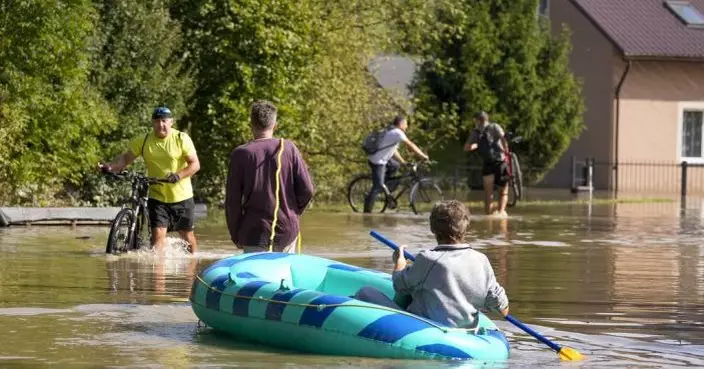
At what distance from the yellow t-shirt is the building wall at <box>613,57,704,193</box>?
28967 mm

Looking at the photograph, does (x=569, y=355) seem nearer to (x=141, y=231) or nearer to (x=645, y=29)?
(x=141, y=231)

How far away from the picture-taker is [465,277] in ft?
33.7

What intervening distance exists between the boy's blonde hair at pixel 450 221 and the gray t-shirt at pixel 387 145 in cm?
1784

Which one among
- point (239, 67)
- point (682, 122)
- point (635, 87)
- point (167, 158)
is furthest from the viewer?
point (682, 122)

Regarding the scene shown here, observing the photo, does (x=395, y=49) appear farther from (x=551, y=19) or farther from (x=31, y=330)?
(x=31, y=330)

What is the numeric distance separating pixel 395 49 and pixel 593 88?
8.85 meters

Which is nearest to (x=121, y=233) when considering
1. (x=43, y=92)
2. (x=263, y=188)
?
(x=263, y=188)

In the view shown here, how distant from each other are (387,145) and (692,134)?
2048 centimetres

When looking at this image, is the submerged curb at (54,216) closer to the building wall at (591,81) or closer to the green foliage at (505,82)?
the green foliage at (505,82)

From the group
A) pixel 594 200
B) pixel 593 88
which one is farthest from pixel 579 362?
pixel 593 88

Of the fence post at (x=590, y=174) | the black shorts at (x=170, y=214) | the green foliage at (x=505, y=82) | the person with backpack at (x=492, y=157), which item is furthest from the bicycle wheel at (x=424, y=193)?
the fence post at (x=590, y=174)

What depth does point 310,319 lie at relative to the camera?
1049cm

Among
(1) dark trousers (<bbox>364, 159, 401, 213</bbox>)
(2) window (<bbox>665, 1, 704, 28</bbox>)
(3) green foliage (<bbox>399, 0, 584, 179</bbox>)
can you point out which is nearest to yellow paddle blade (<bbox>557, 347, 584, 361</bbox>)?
(1) dark trousers (<bbox>364, 159, 401, 213</bbox>)

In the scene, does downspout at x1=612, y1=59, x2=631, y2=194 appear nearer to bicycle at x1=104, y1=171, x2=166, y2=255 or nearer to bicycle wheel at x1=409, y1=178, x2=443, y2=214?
bicycle wheel at x1=409, y1=178, x2=443, y2=214
